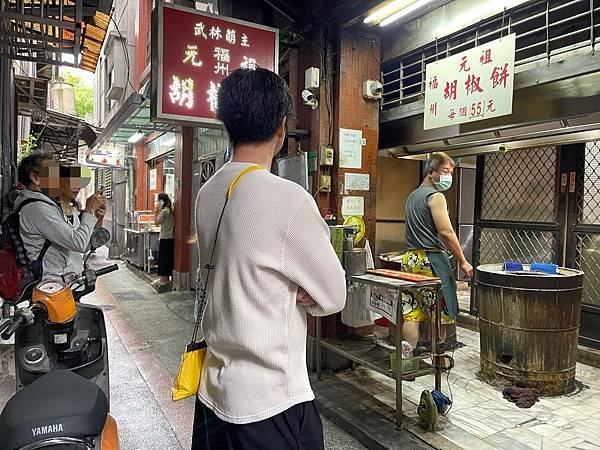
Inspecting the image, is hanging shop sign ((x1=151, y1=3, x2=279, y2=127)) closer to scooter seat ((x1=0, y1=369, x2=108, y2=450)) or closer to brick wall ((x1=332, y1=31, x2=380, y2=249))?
brick wall ((x1=332, y1=31, x2=380, y2=249))

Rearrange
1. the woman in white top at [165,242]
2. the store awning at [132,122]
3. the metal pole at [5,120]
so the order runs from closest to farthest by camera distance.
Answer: the metal pole at [5,120] → the store awning at [132,122] → the woman in white top at [165,242]

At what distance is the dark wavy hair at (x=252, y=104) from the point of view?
1.42 meters

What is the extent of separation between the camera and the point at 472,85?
379 cm

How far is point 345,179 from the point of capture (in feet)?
15.1

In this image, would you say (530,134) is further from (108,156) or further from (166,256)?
(108,156)

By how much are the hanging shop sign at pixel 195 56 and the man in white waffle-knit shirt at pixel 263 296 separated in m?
2.82

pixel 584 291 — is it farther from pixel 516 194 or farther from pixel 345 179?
pixel 345 179

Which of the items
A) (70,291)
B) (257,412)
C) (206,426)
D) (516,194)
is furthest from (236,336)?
(516,194)

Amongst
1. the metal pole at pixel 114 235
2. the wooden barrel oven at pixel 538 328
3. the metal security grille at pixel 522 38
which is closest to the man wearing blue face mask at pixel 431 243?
the wooden barrel oven at pixel 538 328

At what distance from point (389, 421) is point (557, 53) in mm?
3265

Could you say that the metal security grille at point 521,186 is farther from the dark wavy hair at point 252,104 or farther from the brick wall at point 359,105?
the dark wavy hair at point 252,104

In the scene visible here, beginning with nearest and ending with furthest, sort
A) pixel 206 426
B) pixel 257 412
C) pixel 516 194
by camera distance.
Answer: pixel 257 412 < pixel 206 426 < pixel 516 194

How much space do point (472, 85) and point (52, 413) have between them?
12.3 feet

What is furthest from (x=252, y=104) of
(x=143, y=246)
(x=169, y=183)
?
(x=169, y=183)
